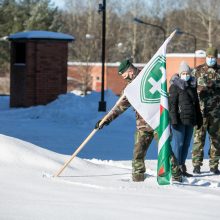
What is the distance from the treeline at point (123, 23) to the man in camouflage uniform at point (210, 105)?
53.5m

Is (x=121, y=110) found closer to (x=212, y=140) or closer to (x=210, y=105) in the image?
(x=210, y=105)

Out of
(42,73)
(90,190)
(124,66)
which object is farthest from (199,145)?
(42,73)

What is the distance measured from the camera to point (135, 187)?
7914mm

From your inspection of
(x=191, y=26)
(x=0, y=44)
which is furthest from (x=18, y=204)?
(x=191, y=26)

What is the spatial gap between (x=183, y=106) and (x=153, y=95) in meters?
1.38

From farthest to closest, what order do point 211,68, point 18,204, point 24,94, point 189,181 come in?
point 24,94
point 211,68
point 189,181
point 18,204

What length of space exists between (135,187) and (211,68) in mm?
2809


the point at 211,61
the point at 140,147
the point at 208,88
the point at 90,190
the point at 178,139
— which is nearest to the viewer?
the point at 90,190

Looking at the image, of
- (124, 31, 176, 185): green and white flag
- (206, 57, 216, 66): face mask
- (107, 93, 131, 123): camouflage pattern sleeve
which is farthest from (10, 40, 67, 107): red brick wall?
(124, 31, 176, 185): green and white flag

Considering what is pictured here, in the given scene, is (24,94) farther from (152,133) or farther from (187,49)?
(187,49)

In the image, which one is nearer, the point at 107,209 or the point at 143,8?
the point at 107,209

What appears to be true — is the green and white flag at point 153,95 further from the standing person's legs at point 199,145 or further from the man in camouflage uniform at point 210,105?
the standing person's legs at point 199,145

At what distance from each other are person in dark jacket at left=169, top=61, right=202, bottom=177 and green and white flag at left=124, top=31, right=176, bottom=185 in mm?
1285

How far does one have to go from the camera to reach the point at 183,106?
375 inches
